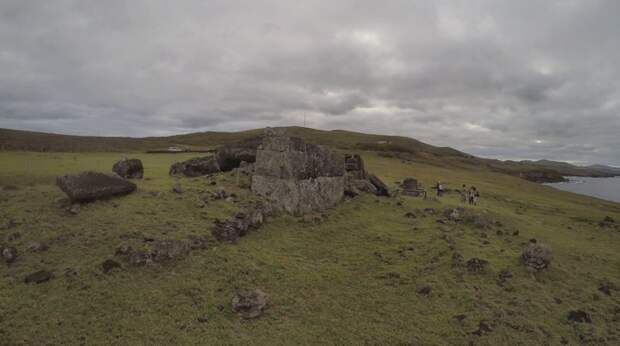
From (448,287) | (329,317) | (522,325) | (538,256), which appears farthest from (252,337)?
(538,256)

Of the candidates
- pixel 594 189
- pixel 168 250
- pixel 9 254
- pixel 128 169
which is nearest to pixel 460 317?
pixel 168 250

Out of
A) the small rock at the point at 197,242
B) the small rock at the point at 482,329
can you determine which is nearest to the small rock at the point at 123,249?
the small rock at the point at 197,242

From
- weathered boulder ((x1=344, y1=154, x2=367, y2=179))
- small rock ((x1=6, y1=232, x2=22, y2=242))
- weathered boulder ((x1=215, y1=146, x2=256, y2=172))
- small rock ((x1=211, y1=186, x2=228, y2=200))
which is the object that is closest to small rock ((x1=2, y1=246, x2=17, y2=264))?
small rock ((x1=6, y1=232, x2=22, y2=242))

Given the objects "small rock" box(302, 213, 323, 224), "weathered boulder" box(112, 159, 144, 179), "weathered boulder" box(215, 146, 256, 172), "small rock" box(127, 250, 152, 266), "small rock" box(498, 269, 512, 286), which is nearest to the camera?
"small rock" box(127, 250, 152, 266)

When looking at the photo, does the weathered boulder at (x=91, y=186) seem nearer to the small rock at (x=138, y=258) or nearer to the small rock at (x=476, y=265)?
the small rock at (x=138, y=258)

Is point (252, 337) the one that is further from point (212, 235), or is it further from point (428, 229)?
point (428, 229)

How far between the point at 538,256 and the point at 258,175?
1395 centimetres

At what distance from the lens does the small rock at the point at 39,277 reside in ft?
34.4

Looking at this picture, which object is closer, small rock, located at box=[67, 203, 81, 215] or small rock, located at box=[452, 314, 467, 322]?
small rock, located at box=[452, 314, 467, 322]

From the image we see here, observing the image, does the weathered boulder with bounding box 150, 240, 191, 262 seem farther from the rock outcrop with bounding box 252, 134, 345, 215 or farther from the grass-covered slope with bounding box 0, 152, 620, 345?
the rock outcrop with bounding box 252, 134, 345, 215

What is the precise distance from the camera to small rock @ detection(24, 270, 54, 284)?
34.4ft

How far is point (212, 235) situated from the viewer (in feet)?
46.6

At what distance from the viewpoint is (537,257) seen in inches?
555

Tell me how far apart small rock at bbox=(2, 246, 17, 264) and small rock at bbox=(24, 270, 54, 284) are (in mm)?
1396
